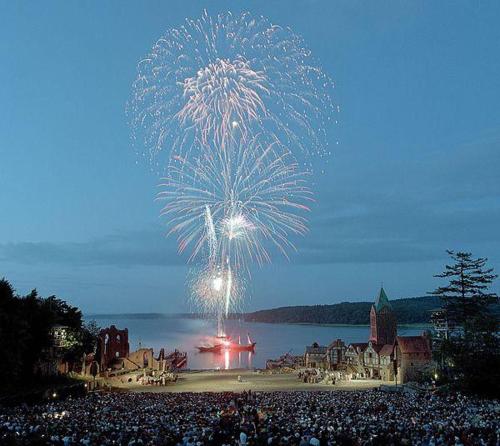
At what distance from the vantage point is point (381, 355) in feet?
221

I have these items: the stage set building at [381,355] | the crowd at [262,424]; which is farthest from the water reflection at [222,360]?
the crowd at [262,424]

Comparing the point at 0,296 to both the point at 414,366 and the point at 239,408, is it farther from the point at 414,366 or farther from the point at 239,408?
the point at 414,366

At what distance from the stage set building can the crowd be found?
28225 millimetres

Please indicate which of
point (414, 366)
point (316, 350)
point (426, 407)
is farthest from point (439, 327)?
point (426, 407)

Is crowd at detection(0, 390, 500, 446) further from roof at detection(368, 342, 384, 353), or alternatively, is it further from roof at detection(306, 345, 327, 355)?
roof at detection(306, 345, 327, 355)

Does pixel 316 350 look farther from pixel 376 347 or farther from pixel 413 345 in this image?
pixel 413 345

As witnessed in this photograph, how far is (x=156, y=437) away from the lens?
21.5 m

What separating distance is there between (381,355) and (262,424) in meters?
45.7

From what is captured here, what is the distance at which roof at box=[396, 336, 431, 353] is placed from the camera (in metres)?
61.8

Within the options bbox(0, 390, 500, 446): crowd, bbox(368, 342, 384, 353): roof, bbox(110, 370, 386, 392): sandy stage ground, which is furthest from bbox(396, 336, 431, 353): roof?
bbox(0, 390, 500, 446): crowd

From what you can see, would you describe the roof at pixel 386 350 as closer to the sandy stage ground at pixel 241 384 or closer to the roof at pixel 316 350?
the sandy stage ground at pixel 241 384

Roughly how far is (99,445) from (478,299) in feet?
179

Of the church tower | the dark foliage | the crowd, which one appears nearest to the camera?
the crowd

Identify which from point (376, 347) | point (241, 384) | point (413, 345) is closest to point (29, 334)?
point (241, 384)
